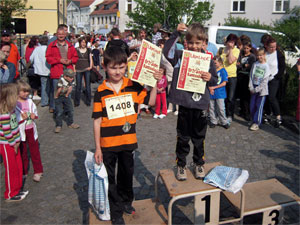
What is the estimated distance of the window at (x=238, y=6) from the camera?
34000mm

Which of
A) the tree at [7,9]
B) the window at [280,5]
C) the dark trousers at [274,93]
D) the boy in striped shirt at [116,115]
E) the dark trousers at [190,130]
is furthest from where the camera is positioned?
the window at [280,5]

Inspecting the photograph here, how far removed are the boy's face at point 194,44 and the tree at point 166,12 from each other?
22764 mm

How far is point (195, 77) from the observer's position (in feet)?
11.6

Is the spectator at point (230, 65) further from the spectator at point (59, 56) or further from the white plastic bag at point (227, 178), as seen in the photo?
the white plastic bag at point (227, 178)

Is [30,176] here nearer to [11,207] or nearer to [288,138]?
[11,207]

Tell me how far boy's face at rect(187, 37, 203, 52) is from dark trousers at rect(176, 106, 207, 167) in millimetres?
677

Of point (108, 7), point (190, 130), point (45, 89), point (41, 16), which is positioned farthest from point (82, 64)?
point (108, 7)

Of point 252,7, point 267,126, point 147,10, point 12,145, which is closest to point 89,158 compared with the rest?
point 12,145

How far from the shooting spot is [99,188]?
3.29m

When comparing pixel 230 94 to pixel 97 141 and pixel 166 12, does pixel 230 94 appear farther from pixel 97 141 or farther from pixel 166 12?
pixel 166 12

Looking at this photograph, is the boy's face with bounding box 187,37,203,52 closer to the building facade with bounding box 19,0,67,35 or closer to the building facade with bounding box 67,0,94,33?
the building facade with bounding box 19,0,67,35

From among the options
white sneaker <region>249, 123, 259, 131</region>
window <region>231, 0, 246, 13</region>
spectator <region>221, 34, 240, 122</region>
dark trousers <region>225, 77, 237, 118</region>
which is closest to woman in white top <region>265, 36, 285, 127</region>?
white sneaker <region>249, 123, 259, 131</region>

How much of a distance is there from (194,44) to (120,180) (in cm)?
169

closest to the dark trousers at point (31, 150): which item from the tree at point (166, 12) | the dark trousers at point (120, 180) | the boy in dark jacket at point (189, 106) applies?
the dark trousers at point (120, 180)
